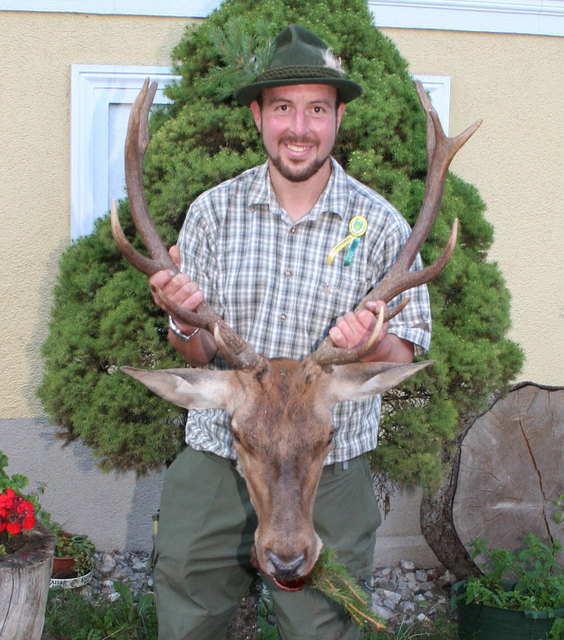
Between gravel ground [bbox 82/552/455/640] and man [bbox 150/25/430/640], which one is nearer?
man [bbox 150/25/430/640]

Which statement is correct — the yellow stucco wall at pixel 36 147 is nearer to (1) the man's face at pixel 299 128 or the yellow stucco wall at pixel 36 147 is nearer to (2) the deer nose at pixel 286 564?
(1) the man's face at pixel 299 128

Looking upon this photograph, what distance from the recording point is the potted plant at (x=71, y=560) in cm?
529

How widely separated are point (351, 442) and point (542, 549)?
2.15 metres

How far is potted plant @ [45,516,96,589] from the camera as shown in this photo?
529cm

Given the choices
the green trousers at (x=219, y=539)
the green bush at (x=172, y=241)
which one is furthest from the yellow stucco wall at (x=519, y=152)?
the green trousers at (x=219, y=539)

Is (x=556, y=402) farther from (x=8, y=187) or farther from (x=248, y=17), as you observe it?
(x=8, y=187)

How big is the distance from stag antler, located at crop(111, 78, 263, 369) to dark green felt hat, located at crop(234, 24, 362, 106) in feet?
1.69

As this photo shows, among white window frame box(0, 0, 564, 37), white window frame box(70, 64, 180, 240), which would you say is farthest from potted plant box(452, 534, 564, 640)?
white window frame box(0, 0, 564, 37)

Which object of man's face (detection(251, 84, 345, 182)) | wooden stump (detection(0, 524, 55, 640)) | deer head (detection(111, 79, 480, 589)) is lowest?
wooden stump (detection(0, 524, 55, 640))

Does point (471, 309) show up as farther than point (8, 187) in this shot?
No

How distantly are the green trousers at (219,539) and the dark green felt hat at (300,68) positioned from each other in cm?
172

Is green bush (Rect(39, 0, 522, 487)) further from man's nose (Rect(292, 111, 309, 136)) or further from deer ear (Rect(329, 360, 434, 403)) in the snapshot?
deer ear (Rect(329, 360, 434, 403))

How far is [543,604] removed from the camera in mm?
4711

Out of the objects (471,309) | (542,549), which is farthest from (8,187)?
(542,549)
